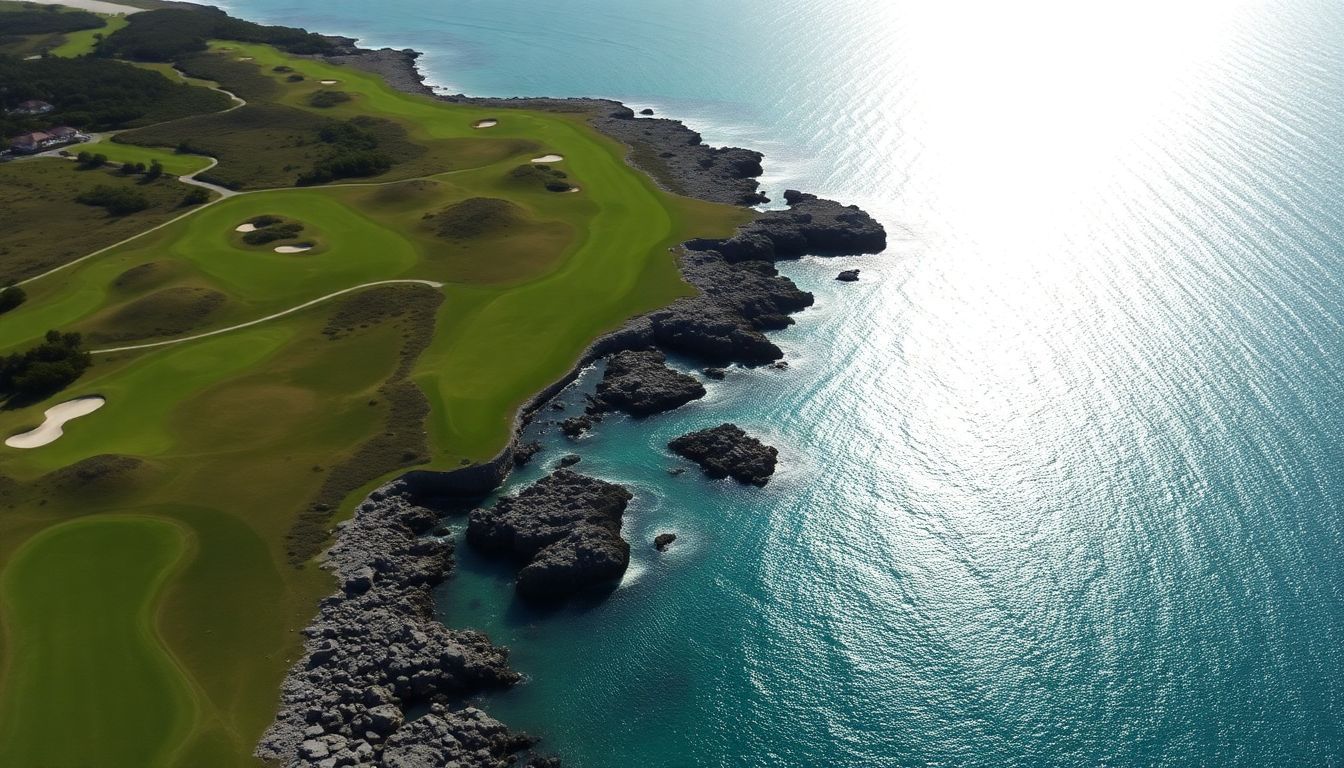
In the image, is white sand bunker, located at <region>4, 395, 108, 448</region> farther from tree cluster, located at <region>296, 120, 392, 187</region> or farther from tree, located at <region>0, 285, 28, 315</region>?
tree cluster, located at <region>296, 120, 392, 187</region>

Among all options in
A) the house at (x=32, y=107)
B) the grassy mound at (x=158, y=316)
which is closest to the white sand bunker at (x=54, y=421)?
the grassy mound at (x=158, y=316)

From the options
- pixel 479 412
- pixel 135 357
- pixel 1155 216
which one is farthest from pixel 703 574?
pixel 1155 216

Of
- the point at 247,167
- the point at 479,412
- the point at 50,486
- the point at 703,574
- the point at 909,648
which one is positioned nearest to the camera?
the point at 909,648

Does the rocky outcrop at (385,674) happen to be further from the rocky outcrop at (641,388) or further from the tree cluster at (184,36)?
the tree cluster at (184,36)

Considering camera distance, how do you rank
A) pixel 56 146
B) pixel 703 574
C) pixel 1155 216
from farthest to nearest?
pixel 56 146 → pixel 1155 216 → pixel 703 574

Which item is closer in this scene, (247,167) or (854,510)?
(854,510)

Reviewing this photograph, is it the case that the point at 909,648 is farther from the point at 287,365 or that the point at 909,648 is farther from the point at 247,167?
the point at 247,167

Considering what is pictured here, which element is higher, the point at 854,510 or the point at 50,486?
the point at 854,510

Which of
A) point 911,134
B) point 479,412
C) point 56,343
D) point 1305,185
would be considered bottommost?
point 56,343
